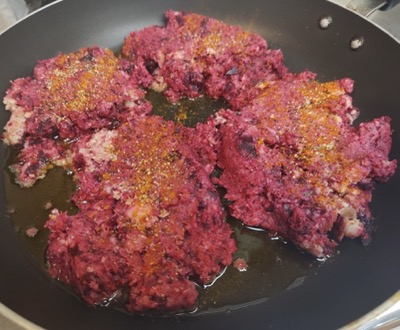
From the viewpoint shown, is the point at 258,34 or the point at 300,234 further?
the point at 258,34

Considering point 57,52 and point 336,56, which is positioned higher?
point 57,52

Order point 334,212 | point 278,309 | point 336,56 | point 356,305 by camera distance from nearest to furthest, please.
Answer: point 356,305, point 278,309, point 334,212, point 336,56

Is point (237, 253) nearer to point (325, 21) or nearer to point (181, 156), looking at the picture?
point (181, 156)

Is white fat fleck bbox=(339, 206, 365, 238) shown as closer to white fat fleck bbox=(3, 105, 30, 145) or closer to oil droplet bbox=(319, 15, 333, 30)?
oil droplet bbox=(319, 15, 333, 30)

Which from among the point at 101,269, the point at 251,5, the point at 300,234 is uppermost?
the point at 251,5

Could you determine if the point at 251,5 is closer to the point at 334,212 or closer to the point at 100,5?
the point at 100,5

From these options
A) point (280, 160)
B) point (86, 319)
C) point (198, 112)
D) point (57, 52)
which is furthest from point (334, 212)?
point (57, 52)

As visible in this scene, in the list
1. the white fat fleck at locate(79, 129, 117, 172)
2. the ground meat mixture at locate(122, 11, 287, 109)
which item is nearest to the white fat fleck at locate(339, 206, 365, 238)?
the ground meat mixture at locate(122, 11, 287, 109)

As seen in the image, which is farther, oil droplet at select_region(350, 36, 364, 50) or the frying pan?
oil droplet at select_region(350, 36, 364, 50)
